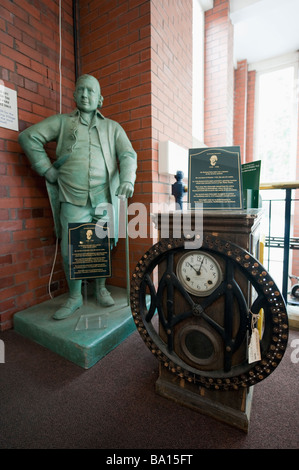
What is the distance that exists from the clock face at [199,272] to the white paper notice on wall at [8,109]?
1.63 metres

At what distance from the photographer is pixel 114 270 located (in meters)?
2.38

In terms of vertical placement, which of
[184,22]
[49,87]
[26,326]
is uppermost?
[184,22]

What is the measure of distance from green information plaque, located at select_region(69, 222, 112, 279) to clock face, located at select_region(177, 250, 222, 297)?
73cm

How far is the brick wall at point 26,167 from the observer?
5.86 ft

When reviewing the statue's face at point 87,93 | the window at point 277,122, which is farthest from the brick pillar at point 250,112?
the statue's face at point 87,93

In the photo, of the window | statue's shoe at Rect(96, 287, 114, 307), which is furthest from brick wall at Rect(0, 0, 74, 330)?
the window

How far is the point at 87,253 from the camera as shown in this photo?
→ 158cm

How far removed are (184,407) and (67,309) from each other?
0.99 metres

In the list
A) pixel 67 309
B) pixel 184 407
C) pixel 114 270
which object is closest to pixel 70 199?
pixel 67 309

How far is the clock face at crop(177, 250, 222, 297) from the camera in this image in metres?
0.95

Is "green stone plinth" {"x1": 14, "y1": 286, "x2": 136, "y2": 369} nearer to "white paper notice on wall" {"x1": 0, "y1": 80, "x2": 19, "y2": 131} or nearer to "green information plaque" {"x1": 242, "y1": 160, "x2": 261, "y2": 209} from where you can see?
"green information plaque" {"x1": 242, "y1": 160, "x2": 261, "y2": 209}

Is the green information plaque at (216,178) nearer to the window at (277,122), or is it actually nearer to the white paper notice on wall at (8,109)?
the white paper notice on wall at (8,109)

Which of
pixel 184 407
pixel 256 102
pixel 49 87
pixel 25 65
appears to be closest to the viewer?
pixel 184 407
